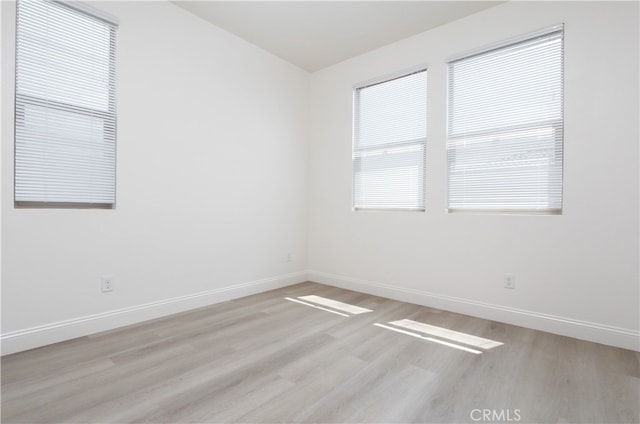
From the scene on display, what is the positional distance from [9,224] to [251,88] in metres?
2.46

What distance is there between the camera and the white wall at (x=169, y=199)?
2182mm

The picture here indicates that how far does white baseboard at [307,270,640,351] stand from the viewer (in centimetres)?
230

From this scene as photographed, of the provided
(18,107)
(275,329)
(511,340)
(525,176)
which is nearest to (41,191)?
(18,107)

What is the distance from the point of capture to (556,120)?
→ 8.45ft

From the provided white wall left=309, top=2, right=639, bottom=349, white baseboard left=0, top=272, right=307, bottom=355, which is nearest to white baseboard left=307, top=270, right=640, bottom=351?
white wall left=309, top=2, right=639, bottom=349

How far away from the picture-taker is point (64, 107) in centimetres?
232

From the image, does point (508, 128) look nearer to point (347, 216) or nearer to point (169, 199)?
point (347, 216)

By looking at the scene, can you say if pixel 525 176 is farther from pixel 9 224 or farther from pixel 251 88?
pixel 9 224

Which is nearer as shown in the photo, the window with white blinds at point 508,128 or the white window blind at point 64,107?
the white window blind at point 64,107

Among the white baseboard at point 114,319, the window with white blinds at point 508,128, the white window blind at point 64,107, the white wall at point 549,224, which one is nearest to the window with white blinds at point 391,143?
the white wall at point 549,224

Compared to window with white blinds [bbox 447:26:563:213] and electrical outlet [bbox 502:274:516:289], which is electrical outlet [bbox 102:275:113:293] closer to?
window with white blinds [bbox 447:26:563:213]

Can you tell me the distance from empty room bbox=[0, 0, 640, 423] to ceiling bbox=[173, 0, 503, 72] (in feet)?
0.10

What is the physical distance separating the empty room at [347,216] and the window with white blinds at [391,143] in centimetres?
3

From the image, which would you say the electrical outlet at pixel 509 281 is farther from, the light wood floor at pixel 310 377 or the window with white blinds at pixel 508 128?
the window with white blinds at pixel 508 128
